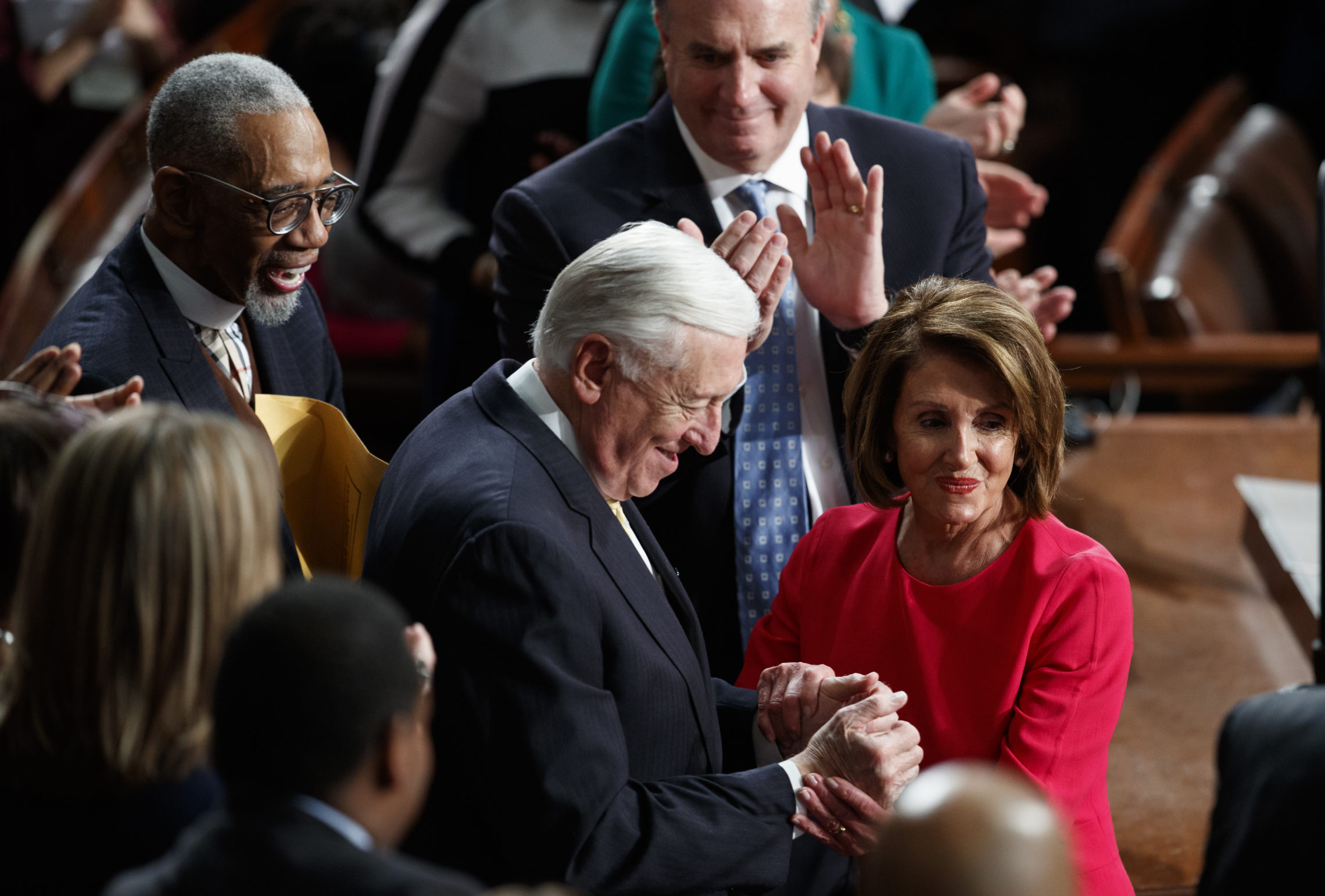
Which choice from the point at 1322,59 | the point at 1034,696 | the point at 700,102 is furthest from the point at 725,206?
the point at 1322,59

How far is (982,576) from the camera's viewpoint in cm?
202

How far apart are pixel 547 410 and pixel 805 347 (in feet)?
2.52

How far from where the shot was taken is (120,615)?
3.95 feet

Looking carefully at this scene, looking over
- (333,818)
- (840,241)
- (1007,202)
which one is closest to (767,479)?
(840,241)

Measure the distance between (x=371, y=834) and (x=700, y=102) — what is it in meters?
1.59

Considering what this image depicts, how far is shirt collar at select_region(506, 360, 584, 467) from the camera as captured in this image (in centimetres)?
183

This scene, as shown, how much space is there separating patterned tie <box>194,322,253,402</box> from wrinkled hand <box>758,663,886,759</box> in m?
0.89

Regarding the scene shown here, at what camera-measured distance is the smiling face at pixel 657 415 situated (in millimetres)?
1774

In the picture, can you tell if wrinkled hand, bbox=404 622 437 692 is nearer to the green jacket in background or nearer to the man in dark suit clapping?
the man in dark suit clapping

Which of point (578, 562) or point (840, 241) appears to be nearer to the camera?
point (578, 562)

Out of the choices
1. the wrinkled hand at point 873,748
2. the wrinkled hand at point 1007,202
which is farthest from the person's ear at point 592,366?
the wrinkled hand at point 1007,202

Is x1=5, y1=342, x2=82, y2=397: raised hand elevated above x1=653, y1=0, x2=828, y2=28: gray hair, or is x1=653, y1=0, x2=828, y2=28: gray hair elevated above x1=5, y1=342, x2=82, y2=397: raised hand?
x1=653, y1=0, x2=828, y2=28: gray hair

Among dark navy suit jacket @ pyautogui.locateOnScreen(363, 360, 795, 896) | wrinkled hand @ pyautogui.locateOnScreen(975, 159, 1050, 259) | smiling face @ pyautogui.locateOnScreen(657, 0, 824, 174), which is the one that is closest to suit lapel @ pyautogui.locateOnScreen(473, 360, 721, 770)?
dark navy suit jacket @ pyautogui.locateOnScreen(363, 360, 795, 896)

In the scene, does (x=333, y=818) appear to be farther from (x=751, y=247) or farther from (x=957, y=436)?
(x=751, y=247)
